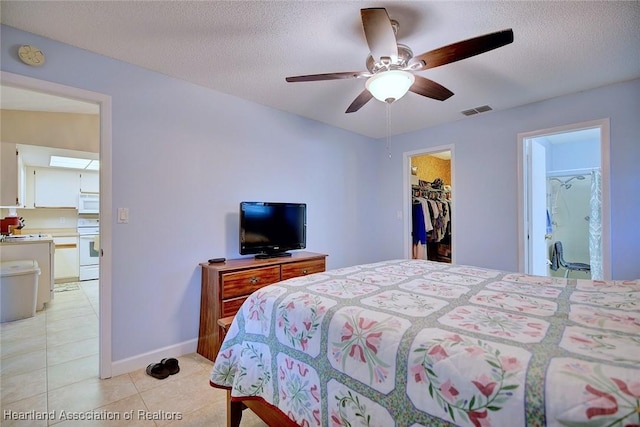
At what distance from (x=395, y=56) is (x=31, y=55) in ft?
7.62

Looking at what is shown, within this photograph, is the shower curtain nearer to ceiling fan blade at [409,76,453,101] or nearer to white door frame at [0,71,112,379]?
ceiling fan blade at [409,76,453,101]

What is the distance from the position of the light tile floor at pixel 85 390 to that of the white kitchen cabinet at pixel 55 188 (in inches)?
127

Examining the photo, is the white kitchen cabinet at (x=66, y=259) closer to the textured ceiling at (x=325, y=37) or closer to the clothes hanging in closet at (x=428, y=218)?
the textured ceiling at (x=325, y=37)

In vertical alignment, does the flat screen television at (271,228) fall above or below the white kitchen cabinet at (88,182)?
below

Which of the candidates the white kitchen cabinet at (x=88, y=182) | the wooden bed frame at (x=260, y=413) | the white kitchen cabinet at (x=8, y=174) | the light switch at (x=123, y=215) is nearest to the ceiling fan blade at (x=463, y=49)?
the wooden bed frame at (x=260, y=413)

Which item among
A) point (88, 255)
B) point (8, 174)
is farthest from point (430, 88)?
point (88, 255)

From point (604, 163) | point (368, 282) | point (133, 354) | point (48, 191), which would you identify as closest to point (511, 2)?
point (368, 282)

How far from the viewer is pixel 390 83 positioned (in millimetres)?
1769

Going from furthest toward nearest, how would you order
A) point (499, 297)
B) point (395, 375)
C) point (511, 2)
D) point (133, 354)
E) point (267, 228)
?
point (267, 228), point (133, 354), point (511, 2), point (499, 297), point (395, 375)

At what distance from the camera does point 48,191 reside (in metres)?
5.23

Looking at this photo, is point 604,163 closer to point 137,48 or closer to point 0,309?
point 137,48

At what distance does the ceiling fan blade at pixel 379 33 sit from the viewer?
134cm

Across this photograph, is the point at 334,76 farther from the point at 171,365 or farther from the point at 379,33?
the point at 171,365

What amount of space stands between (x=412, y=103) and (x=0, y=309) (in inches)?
197
